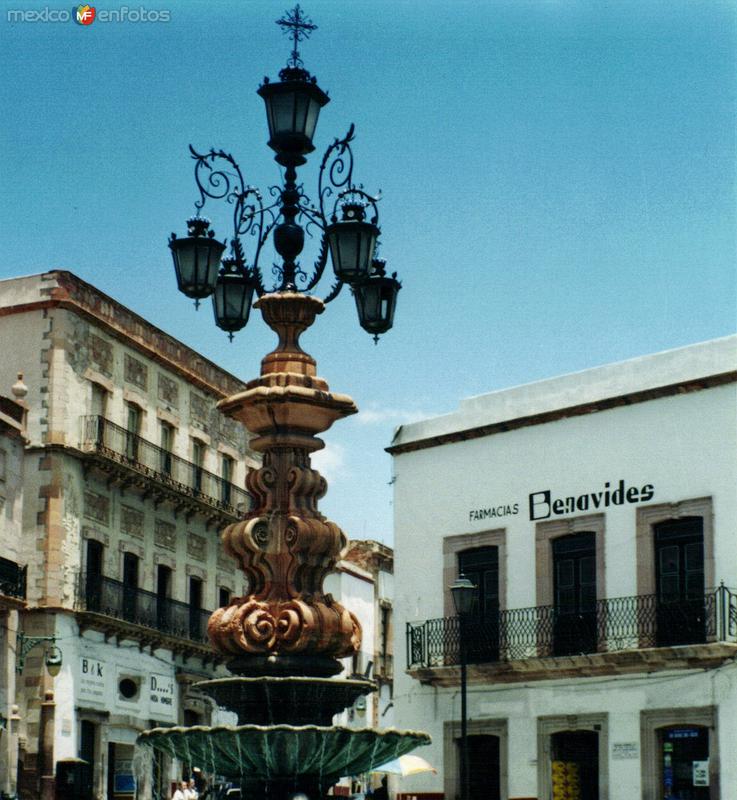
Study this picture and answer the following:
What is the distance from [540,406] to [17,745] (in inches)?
446

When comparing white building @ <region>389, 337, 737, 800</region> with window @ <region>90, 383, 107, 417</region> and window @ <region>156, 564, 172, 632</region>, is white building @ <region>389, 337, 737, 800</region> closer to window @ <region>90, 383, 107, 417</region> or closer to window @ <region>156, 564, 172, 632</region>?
window @ <region>90, 383, 107, 417</region>

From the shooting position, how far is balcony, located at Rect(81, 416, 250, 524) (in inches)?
1219

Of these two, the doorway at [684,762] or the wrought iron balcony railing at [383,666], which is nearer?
the doorway at [684,762]

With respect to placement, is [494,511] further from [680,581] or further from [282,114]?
[282,114]

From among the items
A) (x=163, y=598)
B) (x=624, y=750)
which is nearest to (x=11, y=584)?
(x=163, y=598)

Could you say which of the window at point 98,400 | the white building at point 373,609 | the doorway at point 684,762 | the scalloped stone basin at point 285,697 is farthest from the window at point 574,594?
the white building at point 373,609

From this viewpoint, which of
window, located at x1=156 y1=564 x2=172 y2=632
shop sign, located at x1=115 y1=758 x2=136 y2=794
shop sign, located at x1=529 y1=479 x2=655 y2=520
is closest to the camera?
shop sign, located at x1=529 y1=479 x2=655 y2=520

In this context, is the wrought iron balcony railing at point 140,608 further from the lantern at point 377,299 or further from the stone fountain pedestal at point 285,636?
the stone fountain pedestal at point 285,636

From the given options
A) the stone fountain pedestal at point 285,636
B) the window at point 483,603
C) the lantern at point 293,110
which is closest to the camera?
the stone fountain pedestal at point 285,636

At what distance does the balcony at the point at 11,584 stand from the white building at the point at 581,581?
22.3 ft

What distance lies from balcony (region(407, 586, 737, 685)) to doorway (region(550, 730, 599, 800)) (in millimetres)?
1072

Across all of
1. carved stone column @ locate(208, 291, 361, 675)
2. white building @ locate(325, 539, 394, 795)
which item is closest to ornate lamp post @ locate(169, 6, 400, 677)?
carved stone column @ locate(208, 291, 361, 675)

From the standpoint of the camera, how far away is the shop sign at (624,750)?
74.1 feet

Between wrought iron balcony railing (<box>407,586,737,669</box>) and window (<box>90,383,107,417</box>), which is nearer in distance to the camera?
wrought iron balcony railing (<box>407,586,737,669</box>)
